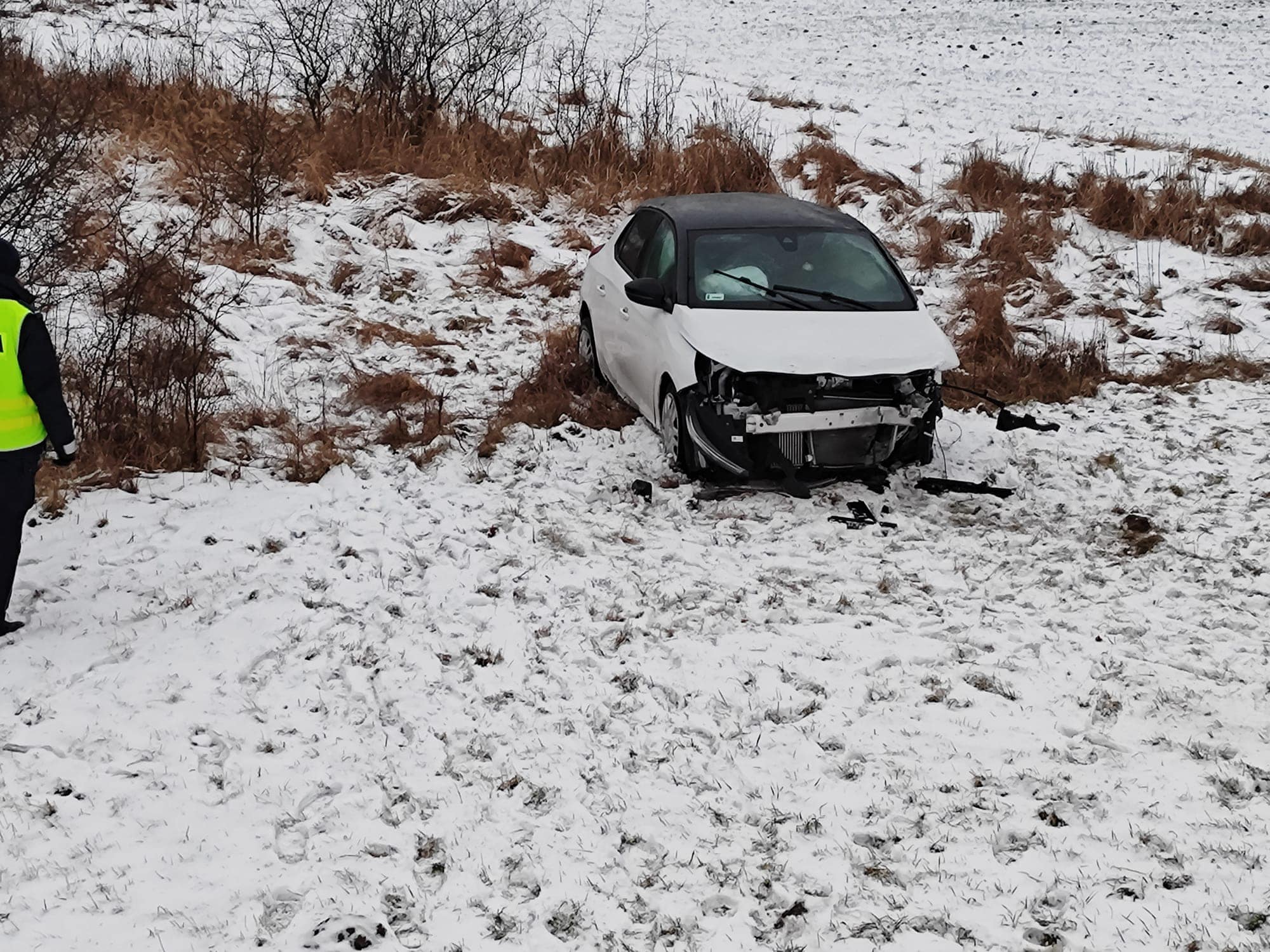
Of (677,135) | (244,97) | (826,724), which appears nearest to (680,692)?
(826,724)

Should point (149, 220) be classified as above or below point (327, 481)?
above

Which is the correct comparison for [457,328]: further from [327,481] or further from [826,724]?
[826,724]

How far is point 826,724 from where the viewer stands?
5125mm

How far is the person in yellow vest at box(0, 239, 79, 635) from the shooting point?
17.3 feet

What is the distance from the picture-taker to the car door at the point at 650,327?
25.8 feet

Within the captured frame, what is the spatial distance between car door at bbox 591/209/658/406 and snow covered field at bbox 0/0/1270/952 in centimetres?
70

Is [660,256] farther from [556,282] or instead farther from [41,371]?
[41,371]

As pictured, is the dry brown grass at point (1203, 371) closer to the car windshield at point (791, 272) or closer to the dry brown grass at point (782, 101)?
the car windshield at point (791, 272)

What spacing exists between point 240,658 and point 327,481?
2.14 metres

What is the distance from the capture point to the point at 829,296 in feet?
25.3

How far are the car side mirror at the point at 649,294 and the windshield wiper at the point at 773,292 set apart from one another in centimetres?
43

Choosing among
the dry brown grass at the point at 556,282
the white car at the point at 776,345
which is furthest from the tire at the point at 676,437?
the dry brown grass at the point at 556,282

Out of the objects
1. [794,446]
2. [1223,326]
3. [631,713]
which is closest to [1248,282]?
[1223,326]

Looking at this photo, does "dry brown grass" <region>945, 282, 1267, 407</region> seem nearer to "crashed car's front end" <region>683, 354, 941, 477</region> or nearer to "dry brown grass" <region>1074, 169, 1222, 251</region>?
"crashed car's front end" <region>683, 354, 941, 477</region>
